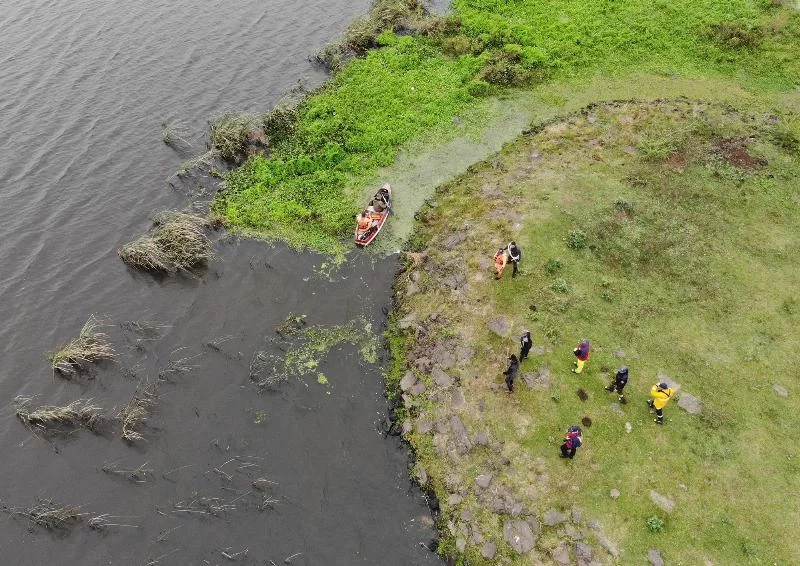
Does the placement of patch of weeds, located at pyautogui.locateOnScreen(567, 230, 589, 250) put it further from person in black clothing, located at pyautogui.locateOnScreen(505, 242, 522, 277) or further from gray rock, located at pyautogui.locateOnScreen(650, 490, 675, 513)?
gray rock, located at pyautogui.locateOnScreen(650, 490, 675, 513)

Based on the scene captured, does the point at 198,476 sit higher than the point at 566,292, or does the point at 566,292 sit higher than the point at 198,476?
the point at 198,476

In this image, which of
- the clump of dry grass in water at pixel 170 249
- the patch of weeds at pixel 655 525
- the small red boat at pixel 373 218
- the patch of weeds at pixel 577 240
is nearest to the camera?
the patch of weeds at pixel 655 525

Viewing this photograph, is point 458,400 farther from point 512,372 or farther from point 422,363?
point 512,372

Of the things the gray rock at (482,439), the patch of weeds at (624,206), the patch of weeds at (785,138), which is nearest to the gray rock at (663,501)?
the gray rock at (482,439)

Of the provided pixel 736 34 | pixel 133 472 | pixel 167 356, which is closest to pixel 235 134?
pixel 167 356

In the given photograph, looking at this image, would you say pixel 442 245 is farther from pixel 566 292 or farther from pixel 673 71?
pixel 673 71

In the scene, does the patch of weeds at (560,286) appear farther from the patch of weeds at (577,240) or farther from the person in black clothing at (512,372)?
the person in black clothing at (512,372)

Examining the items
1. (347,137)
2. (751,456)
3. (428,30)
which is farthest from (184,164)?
(751,456)
